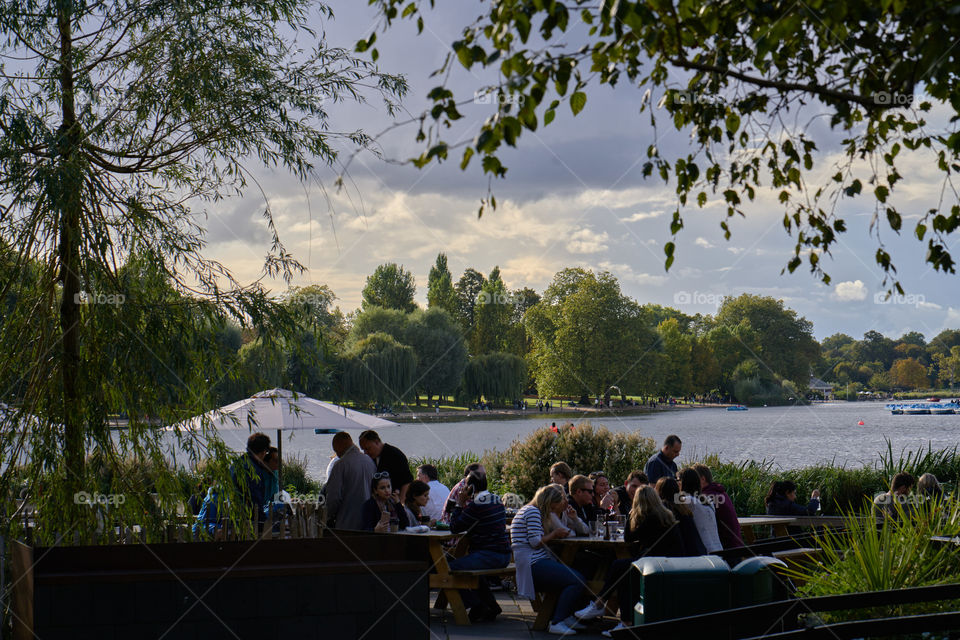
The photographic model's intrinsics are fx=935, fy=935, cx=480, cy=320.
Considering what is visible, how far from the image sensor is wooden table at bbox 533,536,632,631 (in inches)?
326

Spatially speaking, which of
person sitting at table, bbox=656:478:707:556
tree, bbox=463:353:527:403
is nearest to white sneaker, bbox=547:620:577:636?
person sitting at table, bbox=656:478:707:556

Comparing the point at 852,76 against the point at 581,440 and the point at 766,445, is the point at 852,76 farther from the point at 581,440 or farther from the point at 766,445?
the point at 766,445

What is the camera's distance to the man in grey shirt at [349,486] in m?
9.54

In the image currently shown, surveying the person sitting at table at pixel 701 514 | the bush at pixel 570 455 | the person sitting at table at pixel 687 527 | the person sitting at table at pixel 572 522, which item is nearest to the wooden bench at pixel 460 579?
the person sitting at table at pixel 572 522

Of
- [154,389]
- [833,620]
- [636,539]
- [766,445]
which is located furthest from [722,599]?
[766,445]

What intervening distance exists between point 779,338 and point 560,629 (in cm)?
9951

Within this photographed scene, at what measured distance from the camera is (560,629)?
8.05 m

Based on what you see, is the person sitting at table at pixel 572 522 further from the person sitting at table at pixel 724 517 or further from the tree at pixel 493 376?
the tree at pixel 493 376

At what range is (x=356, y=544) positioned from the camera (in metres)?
5.47

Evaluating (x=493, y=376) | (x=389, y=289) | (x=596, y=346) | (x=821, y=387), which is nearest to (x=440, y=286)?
(x=389, y=289)

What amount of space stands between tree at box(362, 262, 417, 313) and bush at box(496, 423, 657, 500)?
251 ft

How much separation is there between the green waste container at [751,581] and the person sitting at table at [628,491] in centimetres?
321

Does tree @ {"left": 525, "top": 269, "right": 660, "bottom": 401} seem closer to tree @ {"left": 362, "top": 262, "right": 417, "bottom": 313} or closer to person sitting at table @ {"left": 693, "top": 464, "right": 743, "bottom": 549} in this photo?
tree @ {"left": 362, "top": 262, "right": 417, "bottom": 313}

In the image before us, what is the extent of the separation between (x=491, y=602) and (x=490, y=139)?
6408 millimetres
